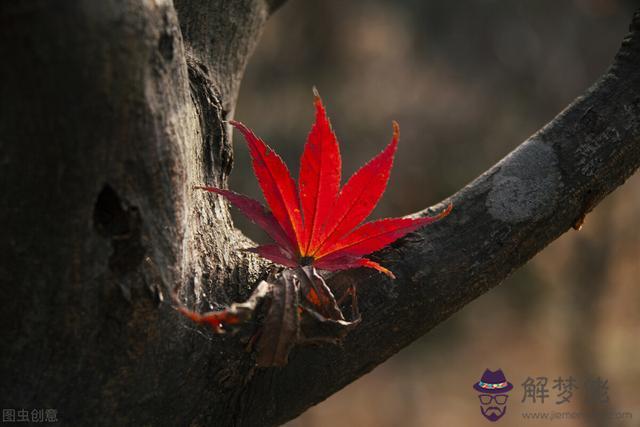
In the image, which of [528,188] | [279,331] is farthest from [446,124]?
[279,331]

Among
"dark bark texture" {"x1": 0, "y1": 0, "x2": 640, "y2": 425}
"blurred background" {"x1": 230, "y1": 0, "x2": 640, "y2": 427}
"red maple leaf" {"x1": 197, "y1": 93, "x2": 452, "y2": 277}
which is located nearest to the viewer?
"dark bark texture" {"x1": 0, "y1": 0, "x2": 640, "y2": 425}

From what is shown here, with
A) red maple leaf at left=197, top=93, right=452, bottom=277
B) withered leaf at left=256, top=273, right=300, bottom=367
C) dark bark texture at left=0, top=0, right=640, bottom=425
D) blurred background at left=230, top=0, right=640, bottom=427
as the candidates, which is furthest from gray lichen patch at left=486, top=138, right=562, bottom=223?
blurred background at left=230, top=0, right=640, bottom=427

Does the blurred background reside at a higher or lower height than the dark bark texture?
higher

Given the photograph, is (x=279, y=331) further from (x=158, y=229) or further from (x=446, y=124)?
(x=446, y=124)

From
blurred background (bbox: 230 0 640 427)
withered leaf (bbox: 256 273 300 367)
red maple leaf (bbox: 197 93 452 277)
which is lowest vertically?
withered leaf (bbox: 256 273 300 367)

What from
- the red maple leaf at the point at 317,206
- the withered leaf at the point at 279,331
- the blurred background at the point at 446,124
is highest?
the blurred background at the point at 446,124

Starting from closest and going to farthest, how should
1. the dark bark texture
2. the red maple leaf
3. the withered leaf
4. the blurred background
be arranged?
Result: the dark bark texture → the withered leaf → the red maple leaf → the blurred background

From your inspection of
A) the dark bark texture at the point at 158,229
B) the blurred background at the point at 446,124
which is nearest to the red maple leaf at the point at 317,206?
the dark bark texture at the point at 158,229

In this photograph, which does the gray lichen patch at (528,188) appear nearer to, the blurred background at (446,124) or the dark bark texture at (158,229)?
the dark bark texture at (158,229)

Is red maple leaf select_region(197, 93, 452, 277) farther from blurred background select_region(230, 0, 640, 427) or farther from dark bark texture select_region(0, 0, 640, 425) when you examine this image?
blurred background select_region(230, 0, 640, 427)

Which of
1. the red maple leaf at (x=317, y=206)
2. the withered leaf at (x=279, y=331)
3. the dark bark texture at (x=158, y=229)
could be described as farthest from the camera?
the red maple leaf at (x=317, y=206)
